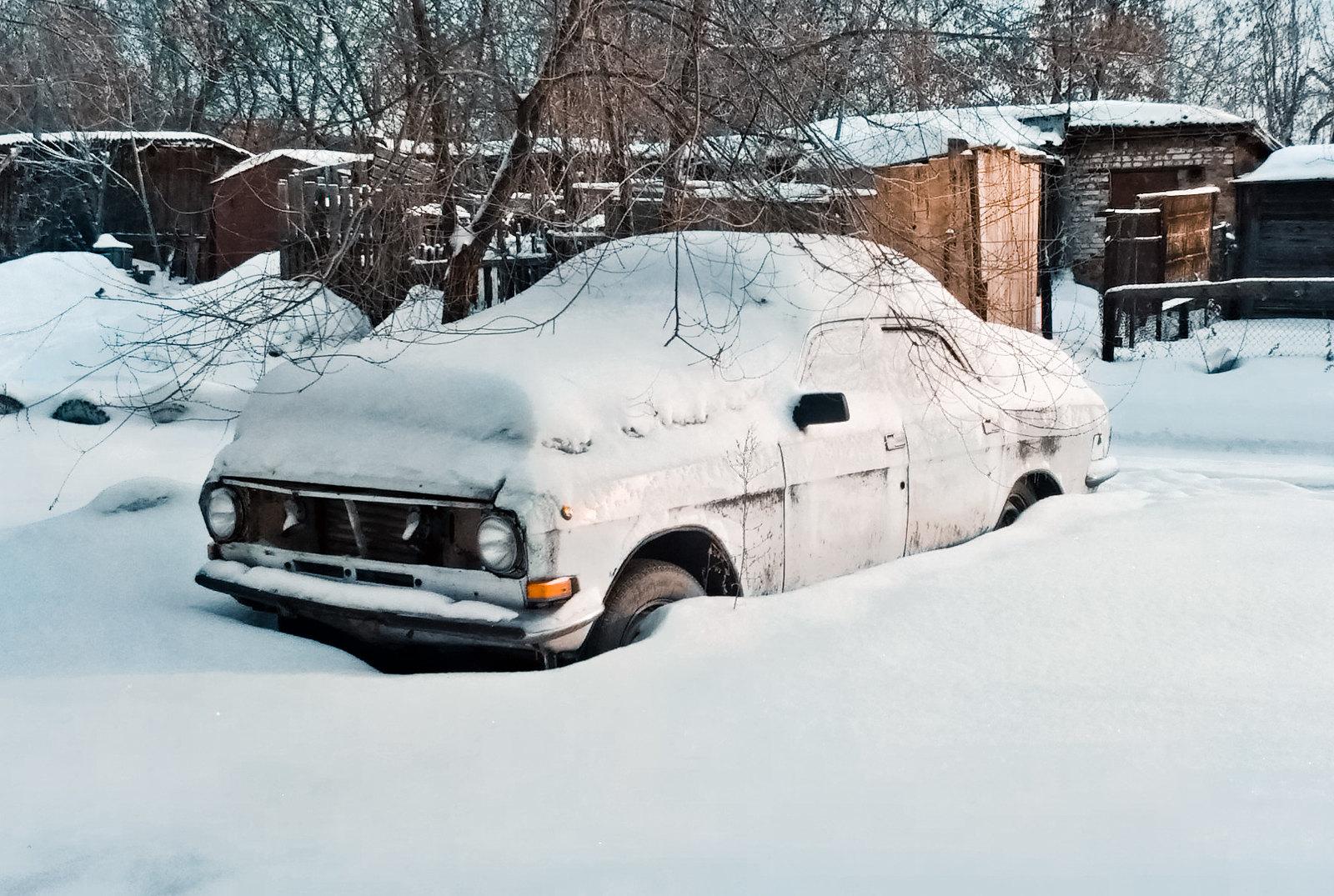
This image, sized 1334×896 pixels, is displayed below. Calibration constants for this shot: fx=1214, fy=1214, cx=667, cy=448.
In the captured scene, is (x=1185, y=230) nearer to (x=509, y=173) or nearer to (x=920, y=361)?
(x=920, y=361)

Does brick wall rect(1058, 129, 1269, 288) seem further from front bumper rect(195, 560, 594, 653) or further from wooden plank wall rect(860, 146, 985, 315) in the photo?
front bumper rect(195, 560, 594, 653)

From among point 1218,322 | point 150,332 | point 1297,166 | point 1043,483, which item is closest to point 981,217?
point 1043,483

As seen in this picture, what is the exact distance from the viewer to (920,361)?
5.09 meters

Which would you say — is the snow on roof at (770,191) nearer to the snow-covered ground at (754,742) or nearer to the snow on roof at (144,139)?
the snow-covered ground at (754,742)

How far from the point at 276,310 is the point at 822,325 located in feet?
8.93

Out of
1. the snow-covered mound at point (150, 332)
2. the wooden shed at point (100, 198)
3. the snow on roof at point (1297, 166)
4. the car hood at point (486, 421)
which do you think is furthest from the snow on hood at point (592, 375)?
the wooden shed at point (100, 198)

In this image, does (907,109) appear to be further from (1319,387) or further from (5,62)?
(5,62)

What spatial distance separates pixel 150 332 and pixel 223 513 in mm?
1951

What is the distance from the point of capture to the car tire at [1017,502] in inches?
224

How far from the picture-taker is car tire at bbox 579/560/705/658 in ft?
13.0

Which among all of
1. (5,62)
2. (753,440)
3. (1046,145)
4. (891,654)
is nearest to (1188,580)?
(891,654)

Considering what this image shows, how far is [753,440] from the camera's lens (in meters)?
4.38

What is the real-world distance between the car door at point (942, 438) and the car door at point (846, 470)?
0.29ft

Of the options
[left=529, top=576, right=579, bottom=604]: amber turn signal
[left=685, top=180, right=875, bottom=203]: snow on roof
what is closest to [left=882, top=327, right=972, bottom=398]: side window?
[left=685, top=180, right=875, bottom=203]: snow on roof
